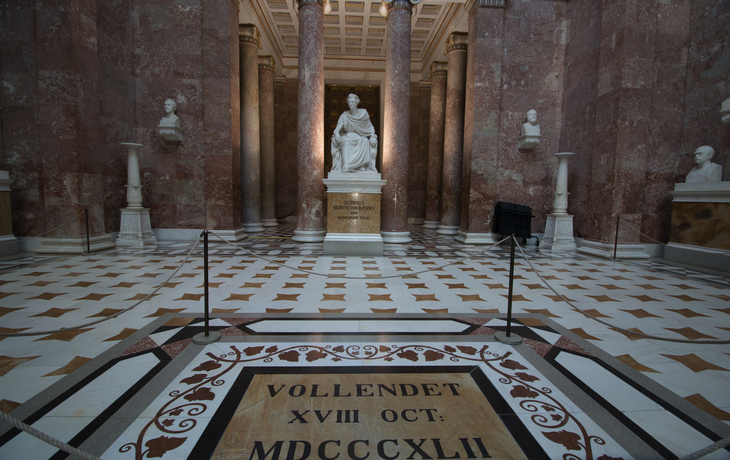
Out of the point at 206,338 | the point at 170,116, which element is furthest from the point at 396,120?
the point at 206,338

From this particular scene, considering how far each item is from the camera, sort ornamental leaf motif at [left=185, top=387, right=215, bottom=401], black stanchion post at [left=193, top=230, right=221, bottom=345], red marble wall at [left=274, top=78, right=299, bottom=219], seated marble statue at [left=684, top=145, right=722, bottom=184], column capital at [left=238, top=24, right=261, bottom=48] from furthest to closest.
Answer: red marble wall at [left=274, top=78, right=299, bottom=219] < column capital at [left=238, top=24, right=261, bottom=48] < seated marble statue at [left=684, top=145, right=722, bottom=184] < black stanchion post at [left=193, top=230, right=221, bottom=345] < ornamental leaf motif at [left=185, top=387, right=215, bottom=401]

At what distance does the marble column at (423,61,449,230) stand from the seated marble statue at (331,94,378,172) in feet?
15.6

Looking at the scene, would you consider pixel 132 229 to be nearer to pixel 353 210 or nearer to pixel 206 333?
pixel 353 210

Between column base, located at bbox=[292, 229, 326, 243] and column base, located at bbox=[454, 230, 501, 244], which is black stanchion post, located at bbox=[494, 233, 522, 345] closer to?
column base, located at bbox=[454, 230, 501, 244]

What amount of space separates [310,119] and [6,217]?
244 inches

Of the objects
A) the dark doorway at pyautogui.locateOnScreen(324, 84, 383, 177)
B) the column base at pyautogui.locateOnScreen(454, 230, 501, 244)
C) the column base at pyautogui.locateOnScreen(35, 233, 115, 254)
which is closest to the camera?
the column base at pyautogui.locateOnScreen(35, 233, 115, 254)

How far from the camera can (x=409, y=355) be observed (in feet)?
8.25

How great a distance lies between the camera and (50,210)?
6.48m

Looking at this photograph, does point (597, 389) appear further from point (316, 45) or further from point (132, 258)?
point (316, 45)

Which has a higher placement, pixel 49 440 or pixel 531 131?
pixel 531 131

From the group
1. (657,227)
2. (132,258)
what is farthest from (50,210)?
(657,227)

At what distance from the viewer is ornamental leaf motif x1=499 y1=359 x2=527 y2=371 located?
2.38 meters

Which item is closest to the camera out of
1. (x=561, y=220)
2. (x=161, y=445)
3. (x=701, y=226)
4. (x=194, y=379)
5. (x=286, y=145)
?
(x=161, y=445)

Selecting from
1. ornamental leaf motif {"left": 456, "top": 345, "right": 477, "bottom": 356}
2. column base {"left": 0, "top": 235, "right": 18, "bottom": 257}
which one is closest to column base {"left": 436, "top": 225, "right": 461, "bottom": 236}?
ornamental leaf motif {"left": 456, "top": 345, "right": 477, "bottom": 356}
